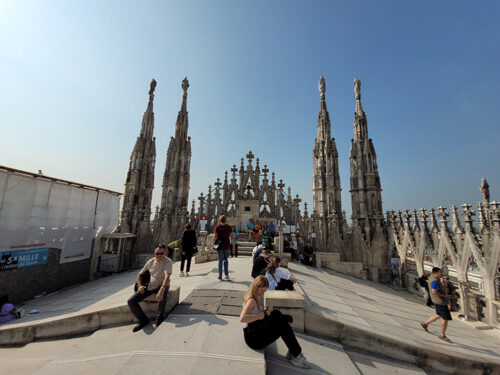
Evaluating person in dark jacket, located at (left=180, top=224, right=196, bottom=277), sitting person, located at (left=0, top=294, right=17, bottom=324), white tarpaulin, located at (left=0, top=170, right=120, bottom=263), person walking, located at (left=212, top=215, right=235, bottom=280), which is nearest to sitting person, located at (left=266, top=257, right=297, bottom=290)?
person walking, located at (left=212, top=215, right=235, bottom=280)

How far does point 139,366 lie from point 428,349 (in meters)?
4.70

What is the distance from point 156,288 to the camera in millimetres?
4102

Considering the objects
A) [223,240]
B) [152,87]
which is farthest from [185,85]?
[223,240]

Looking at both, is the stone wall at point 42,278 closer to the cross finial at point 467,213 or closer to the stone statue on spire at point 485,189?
the cross finial at point 467,213

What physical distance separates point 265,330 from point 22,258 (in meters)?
12.3

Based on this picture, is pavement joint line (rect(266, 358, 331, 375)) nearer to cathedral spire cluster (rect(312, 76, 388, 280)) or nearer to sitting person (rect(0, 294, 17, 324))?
sitting person (rect(0, 294, 17, 324))

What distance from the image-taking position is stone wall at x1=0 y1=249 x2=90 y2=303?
8531mm

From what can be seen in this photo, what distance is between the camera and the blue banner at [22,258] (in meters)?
8.65

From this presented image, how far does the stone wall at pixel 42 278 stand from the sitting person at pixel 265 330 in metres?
11.5

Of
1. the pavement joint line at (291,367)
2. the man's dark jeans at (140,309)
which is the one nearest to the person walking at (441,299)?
the pavement joint line at (291,367)

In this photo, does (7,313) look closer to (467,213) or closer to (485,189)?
(467,213)

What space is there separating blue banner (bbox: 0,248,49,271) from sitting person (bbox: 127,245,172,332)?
30.3ft

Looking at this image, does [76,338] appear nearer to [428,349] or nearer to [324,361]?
[324,361]

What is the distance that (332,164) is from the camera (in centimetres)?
1822
